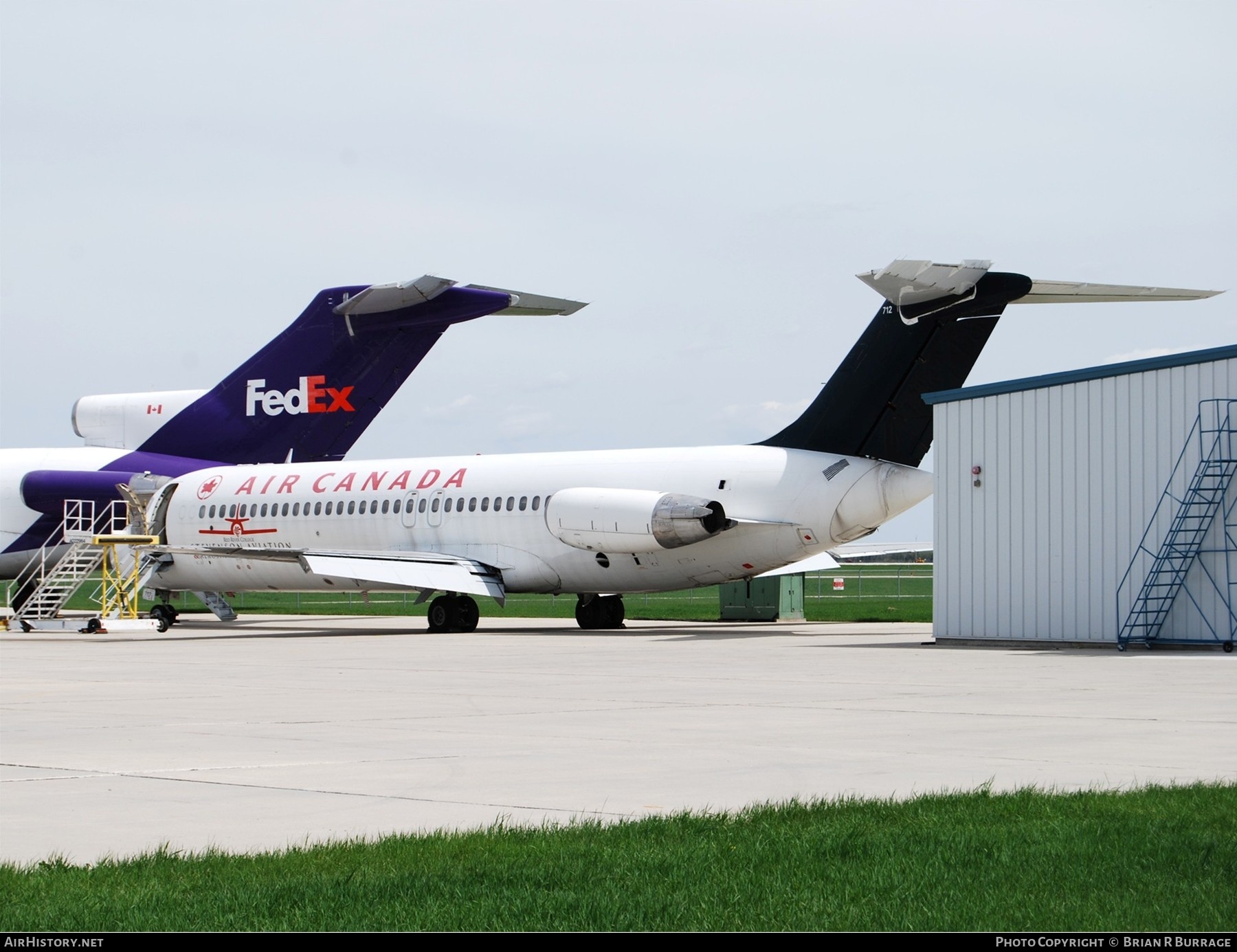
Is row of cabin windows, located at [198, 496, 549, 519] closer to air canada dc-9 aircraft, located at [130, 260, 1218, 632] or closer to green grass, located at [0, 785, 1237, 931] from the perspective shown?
air canada dc-9 aircraft, located at [130, 260, 1218, 632]

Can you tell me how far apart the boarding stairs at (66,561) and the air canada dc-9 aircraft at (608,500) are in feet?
4.42

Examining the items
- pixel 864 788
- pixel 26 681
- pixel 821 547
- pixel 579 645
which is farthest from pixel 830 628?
pixel 864 788

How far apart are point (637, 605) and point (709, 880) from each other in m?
45.1

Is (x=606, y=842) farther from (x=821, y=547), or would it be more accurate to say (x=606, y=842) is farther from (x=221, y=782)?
(x=821, y=547)

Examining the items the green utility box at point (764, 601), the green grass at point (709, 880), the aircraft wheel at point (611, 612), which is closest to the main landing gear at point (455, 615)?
the aircraft wheel at point (611, 612)

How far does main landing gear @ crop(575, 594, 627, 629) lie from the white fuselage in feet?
5.53

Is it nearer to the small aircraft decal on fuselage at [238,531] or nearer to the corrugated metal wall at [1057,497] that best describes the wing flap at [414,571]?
the small aircraft decal on fuselage at [238,531]

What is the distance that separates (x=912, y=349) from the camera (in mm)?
26766

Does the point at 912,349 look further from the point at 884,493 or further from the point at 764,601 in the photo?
the point at 764,601

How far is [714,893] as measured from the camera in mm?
5809

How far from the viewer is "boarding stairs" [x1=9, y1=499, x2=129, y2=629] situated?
32.7 m

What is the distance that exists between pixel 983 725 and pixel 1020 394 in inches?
543

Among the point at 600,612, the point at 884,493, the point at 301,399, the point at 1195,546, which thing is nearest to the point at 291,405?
the point at 301,399

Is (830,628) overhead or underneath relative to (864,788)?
underneath
